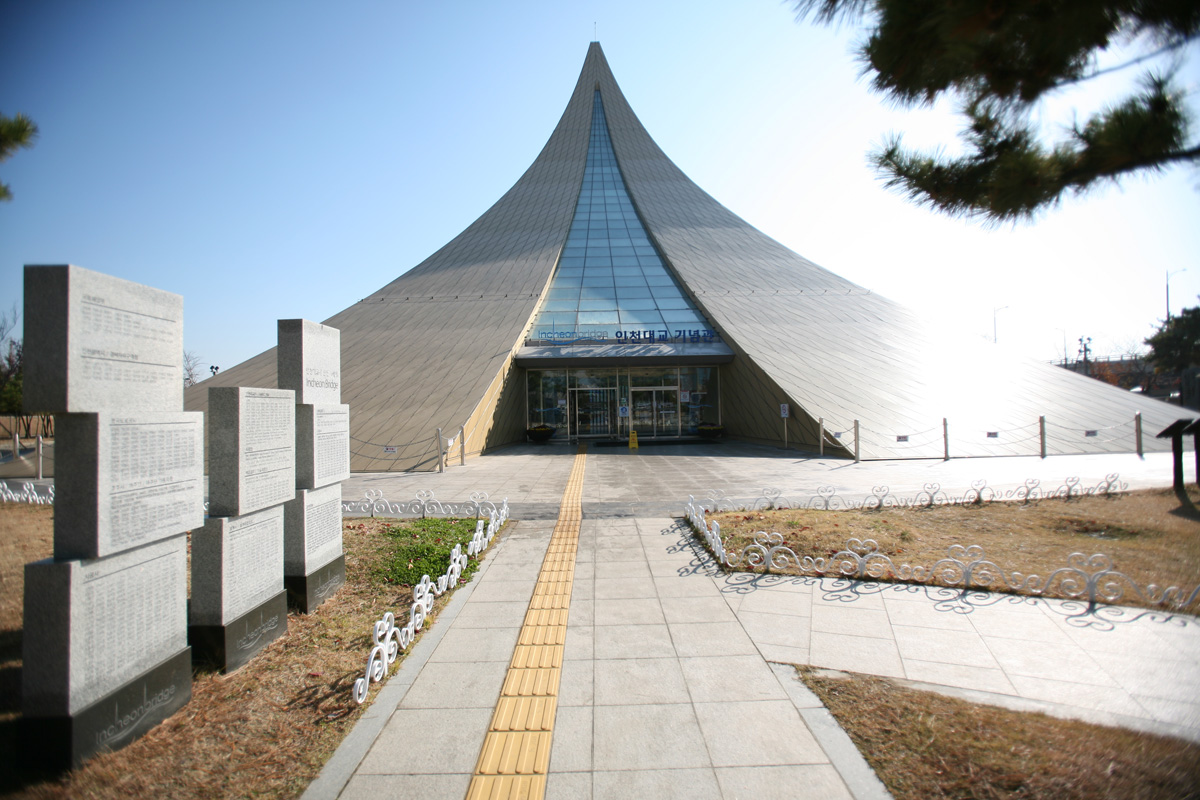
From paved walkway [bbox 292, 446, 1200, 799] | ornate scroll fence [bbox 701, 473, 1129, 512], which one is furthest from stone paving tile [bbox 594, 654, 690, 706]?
ornate scroll fence [bbox 701, 473, 1129, 512]

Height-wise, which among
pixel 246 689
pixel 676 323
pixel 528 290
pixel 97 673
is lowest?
pixel 246 689

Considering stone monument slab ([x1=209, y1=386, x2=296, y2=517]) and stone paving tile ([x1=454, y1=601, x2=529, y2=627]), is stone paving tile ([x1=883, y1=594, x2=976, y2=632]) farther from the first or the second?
stone monument slab ([x1=209, y1=386, x2=296, y2=517])

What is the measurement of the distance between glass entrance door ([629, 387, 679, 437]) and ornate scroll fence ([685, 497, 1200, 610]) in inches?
589

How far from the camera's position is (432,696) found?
10.6ft

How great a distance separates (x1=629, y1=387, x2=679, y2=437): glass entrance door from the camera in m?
21.1

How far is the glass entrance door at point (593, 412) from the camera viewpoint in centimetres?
2091

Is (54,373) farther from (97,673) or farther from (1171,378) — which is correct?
(1171,378)

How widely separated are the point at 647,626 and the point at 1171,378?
3.42 m

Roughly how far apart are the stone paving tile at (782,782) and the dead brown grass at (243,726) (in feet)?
6.56

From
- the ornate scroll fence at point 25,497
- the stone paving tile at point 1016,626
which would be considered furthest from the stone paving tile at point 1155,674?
the ornate scroll fence at point 25,497

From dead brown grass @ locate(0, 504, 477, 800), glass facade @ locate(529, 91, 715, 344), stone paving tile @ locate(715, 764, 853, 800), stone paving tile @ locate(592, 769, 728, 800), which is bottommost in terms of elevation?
dead brown grass @ locate(0, 504, 477, 800)

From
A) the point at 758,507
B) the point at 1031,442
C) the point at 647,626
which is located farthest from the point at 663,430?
the point at 647,626

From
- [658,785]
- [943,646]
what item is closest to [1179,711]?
[658,785]

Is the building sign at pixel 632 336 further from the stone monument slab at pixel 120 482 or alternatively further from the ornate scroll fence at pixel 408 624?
the stone monument slab at pixel 120 482
